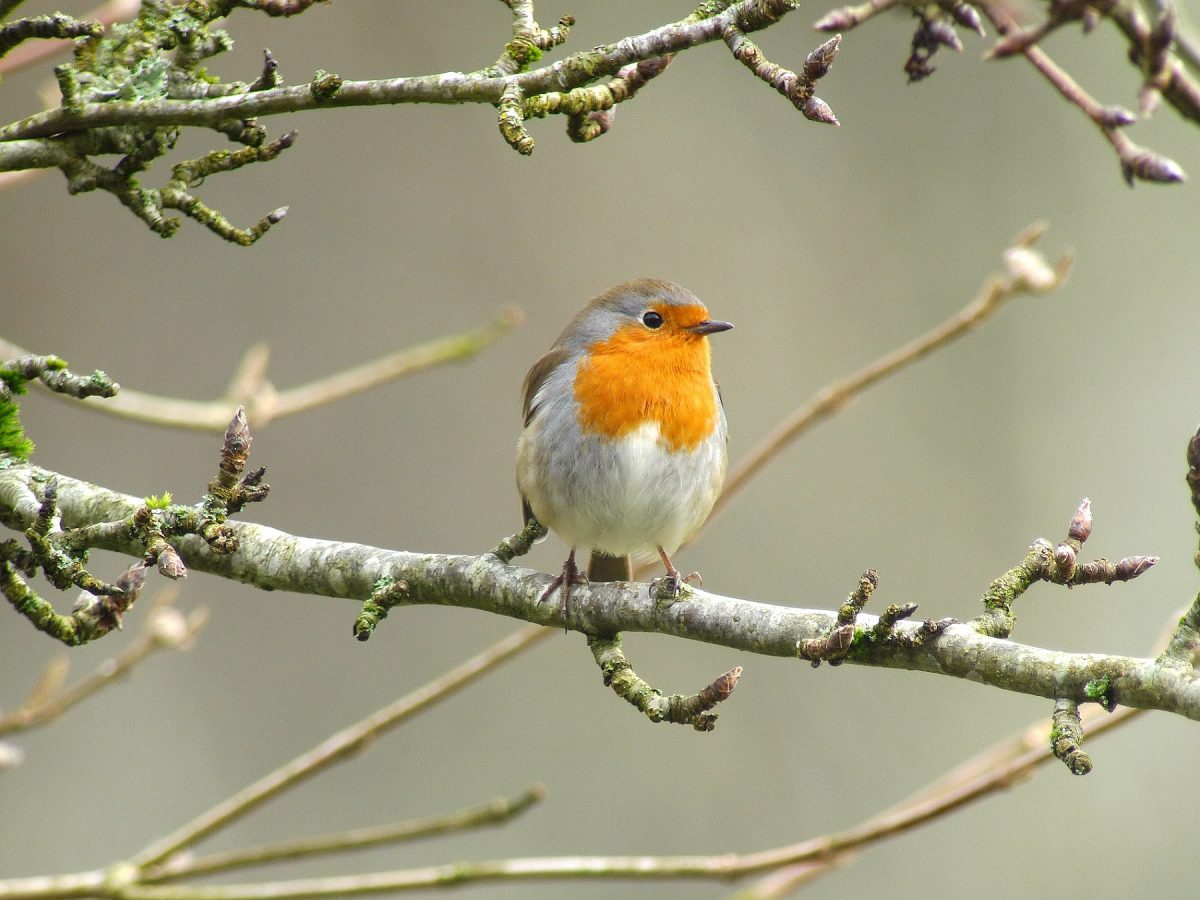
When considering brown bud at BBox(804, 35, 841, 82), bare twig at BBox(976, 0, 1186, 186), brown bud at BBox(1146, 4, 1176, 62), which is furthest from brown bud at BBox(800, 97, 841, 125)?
brown bud at BBox(1146, 4, 1176, 62)

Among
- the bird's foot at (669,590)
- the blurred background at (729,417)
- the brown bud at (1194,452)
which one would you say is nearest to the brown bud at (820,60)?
the brown bud at (1194,452)

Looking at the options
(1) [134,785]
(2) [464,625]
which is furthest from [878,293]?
(1) [134,785]

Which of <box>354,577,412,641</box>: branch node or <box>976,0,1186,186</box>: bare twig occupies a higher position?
<box>976,0,1186,186</box>: bare twig

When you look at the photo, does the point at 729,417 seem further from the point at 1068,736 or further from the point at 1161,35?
the point at 1161,35

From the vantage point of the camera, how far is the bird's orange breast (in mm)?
3676

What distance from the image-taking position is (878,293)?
22.5 ft

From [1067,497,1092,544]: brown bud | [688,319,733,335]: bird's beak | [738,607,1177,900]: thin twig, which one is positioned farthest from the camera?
[688,319,733,335]: bird's beak

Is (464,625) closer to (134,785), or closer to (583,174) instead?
(134,785)

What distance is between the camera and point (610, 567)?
14.6 ft

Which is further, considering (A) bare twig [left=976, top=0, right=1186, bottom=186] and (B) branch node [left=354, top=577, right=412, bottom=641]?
(B) branch node [left=354, top=577, right=412, bottom=641]

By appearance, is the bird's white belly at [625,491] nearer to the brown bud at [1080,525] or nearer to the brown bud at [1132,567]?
the brown bud at [1080,525]

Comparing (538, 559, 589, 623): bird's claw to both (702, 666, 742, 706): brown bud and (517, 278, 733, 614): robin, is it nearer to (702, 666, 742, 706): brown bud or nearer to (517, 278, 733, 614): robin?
(702, 666, 742, 706): brown bud

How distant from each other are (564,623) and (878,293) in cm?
483

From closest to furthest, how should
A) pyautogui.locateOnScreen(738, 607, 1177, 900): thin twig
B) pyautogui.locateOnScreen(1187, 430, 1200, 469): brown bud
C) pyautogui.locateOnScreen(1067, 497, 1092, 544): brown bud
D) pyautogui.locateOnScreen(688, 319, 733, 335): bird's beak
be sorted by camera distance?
1. pyautogui.locateOnScreen(1187, 430, 1200, 469): brown bud
2. pyautogui.locateOnScreen(1067, 497, 1092, 544): brown bud
3. pyautogui.locateOnScreen(738, 607, 1177, 900): thin twig
4. pyautogui.locateOnScreen(688, 319, 733, 335): bird's beak
